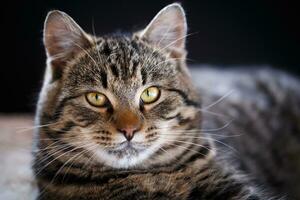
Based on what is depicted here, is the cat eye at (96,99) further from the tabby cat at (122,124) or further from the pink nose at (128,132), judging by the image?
the pink nose at (128,132)

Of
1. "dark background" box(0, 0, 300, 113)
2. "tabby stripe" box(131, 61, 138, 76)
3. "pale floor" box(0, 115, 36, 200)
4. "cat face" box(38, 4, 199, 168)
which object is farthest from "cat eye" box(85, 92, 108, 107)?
"dark background" box(0, 0, 300, 113)

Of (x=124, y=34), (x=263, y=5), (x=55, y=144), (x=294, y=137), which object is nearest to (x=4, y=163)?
(x=55, y=144)

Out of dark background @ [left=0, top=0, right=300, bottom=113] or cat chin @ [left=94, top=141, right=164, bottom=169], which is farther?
dark background @ [left=0, top=0, right=300, bottom=113]

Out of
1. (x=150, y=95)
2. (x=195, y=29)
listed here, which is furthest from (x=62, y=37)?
(x=195, y=29)

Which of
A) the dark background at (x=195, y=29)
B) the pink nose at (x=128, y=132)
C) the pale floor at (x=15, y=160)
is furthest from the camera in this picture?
the dark background at (x=195, y=29)

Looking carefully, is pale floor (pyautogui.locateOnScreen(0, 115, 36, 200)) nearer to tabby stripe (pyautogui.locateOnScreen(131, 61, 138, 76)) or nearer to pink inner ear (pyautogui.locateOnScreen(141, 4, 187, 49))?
tabby stripe (pyautogui.locateOnScreen(131, 61, 138, 76))

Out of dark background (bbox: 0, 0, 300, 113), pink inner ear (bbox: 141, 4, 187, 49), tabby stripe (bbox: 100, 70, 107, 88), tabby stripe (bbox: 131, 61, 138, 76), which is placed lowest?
tabby stripe (bbox: 100, 70, 107, 88)

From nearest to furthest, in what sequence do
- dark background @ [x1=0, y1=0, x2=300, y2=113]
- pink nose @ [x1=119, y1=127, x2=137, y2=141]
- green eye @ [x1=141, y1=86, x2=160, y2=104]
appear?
pink nose @ [x1=119, y1=127, x2=137, y2=141] < green eye @ [x1=141, y1=86, x2=160, y2=104] < dark background @ [x1=0, y1=0, x2=300, y2=113]

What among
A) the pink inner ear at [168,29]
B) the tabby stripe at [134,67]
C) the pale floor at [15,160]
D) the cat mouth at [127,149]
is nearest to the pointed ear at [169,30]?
the pink inner ear at [168,29]

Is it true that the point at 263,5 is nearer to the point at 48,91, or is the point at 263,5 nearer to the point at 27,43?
the point at 27,43
